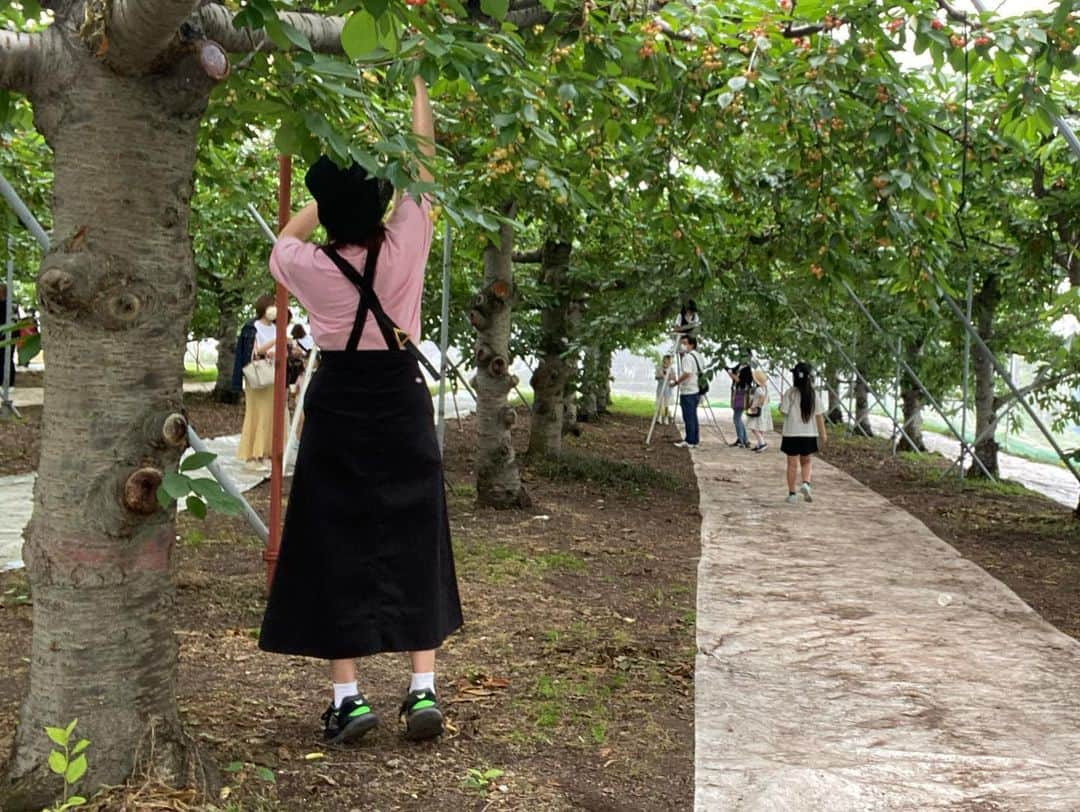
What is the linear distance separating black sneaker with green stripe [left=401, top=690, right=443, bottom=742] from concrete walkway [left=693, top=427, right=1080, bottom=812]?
0.78 meters

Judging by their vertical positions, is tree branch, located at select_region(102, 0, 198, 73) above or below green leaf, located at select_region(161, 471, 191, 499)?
above

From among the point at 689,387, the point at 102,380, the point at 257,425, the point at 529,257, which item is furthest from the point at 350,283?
the point at 689,387

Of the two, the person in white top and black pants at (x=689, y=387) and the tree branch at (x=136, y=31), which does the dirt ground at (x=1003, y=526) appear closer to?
the person in white top and black pants at (x=689, y=387)

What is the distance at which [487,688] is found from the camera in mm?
→ 4367

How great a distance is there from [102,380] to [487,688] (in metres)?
2.06

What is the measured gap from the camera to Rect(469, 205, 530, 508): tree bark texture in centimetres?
932

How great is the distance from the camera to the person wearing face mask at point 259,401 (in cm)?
1133

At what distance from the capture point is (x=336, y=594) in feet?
11.4

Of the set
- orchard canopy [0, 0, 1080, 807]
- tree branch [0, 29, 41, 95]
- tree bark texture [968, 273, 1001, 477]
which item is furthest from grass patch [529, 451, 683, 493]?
tree branch [0, 29, 41, 95]

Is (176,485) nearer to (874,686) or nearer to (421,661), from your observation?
(421,661)

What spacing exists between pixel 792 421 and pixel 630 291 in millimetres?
2360

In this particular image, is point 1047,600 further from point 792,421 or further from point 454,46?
point 454,46

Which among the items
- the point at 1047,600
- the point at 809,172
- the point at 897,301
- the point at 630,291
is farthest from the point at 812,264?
the point at 897,301

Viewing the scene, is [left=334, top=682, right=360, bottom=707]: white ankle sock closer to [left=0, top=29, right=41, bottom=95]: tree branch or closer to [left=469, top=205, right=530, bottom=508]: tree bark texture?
[left=0, top=29, right=41, bottom=95]: tree branch
